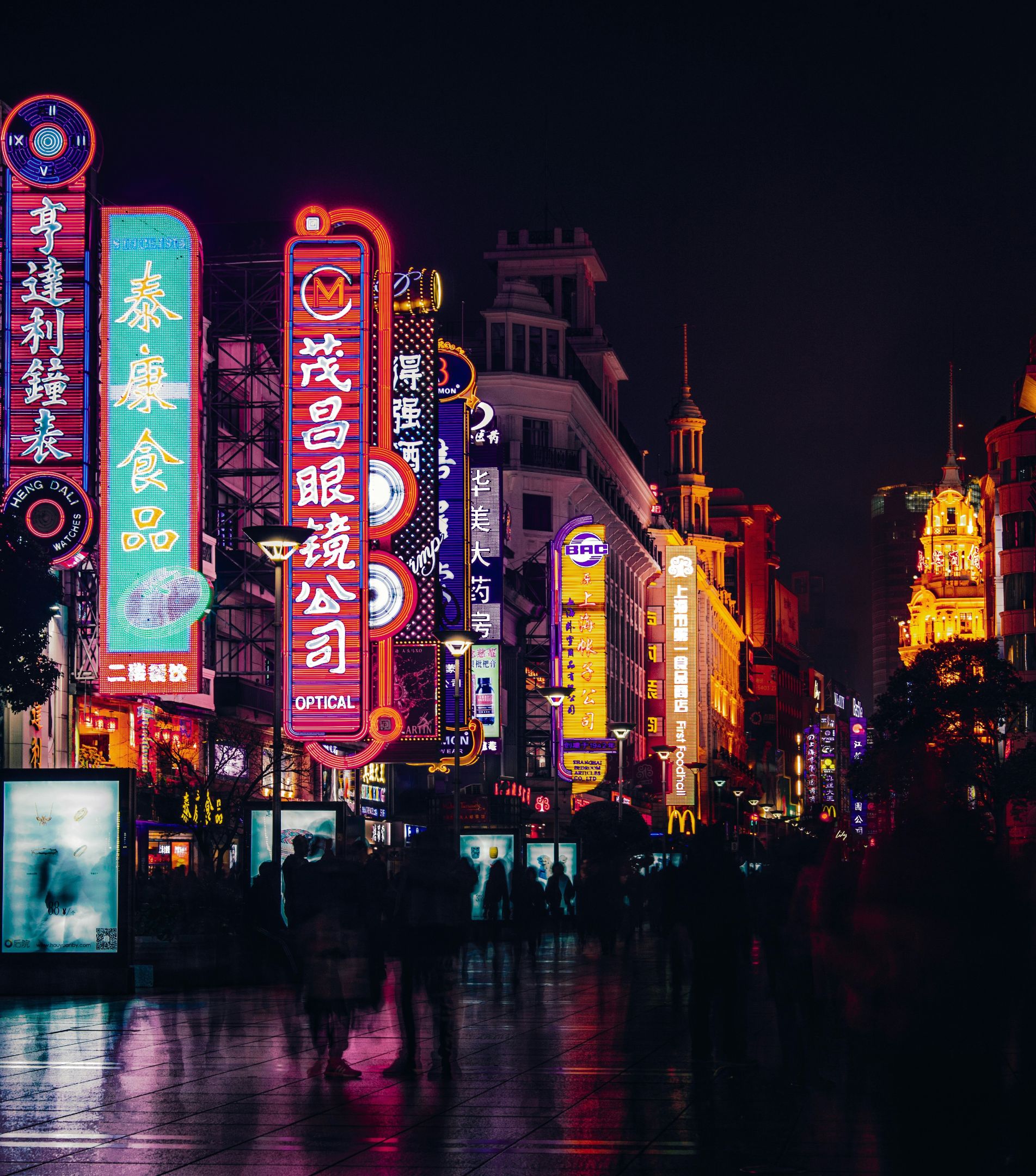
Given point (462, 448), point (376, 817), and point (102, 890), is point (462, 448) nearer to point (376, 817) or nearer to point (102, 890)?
point (376, 817)

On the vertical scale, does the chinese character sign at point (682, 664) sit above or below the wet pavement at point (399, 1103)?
above

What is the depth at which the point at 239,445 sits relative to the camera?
165 ft

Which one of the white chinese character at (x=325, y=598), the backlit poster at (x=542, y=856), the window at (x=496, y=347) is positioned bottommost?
the backlit poster at (x=542, y=856)

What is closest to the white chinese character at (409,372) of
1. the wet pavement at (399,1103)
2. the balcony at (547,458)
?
the wet pavement at (399,1103)

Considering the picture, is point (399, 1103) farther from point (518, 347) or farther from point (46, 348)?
point (518, 347)

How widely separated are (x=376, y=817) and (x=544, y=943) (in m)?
20.5

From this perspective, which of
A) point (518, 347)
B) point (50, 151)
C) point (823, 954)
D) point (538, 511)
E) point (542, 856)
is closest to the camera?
point (823, 954)

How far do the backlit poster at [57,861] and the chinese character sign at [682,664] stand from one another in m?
93.7

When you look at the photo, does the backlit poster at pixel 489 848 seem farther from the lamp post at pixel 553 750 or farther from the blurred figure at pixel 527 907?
the blurred figure at pixel 527 907

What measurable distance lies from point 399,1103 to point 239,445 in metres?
38.6

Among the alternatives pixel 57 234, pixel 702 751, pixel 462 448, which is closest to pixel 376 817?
pixel 462 448

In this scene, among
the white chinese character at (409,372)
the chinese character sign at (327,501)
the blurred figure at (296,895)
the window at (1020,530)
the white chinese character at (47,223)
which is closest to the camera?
the blurred figure at (296,895)

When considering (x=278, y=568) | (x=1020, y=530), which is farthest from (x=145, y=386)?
(x=1020, y=530)

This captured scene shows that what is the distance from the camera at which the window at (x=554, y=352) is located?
89.3 meters
